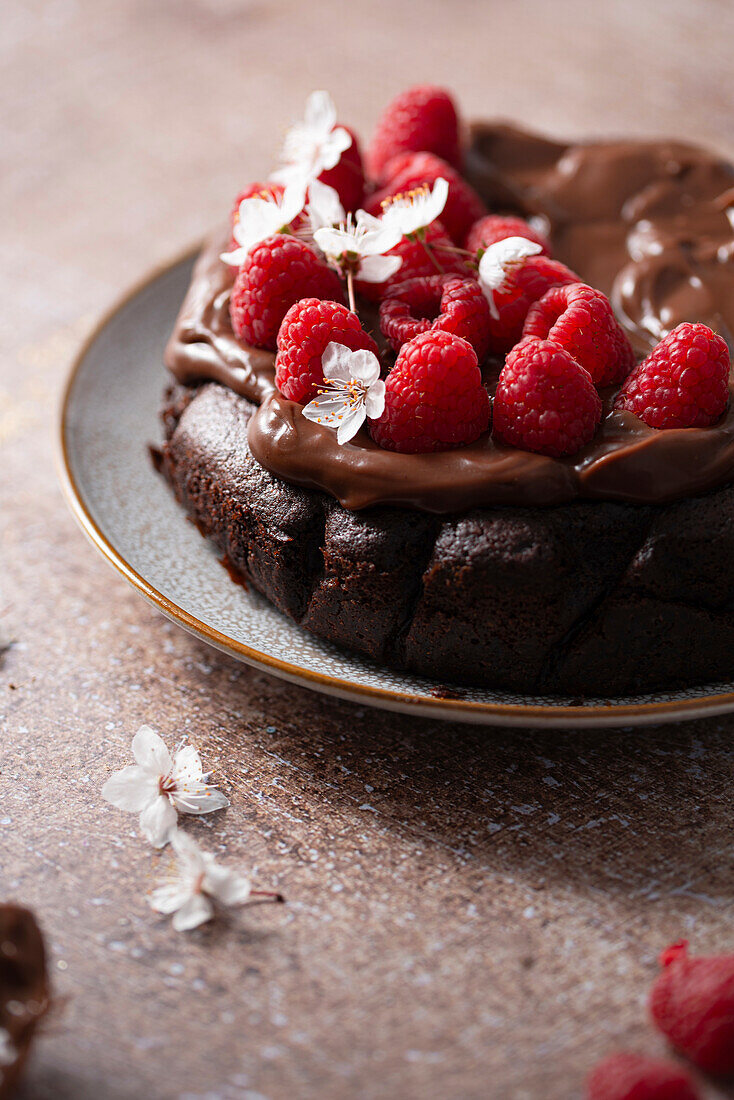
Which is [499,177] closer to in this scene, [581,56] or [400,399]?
[400,399]

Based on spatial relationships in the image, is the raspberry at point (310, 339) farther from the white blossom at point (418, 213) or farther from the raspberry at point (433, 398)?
the white blossom at point (418, 213)

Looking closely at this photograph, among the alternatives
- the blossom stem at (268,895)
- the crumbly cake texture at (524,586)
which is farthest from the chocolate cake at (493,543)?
the blossom stem at (268,895)

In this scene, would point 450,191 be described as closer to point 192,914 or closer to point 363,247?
point 363,247

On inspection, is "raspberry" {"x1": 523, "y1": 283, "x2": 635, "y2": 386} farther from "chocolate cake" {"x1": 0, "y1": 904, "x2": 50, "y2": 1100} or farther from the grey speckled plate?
"chocolate cake" {"x1": 0, "y1": 904, "x2": 50, "y2": 1100}

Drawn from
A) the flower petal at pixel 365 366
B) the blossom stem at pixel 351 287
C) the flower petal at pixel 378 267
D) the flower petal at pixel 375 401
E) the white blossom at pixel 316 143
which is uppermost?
the white blossom at pixel 316 143

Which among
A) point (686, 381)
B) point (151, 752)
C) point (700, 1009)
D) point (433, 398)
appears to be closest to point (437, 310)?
point (433, 398)

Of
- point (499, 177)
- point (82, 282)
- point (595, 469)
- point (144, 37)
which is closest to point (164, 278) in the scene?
point (82, 282)

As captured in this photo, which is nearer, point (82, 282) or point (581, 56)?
point (82, 282)
